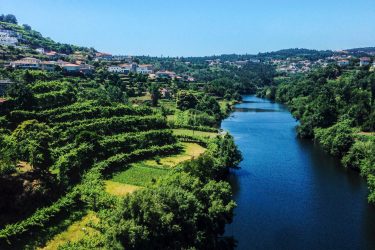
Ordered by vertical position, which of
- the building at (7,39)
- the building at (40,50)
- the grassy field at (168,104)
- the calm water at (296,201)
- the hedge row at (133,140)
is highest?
the building at (7,39)

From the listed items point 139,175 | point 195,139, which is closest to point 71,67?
point 195,139

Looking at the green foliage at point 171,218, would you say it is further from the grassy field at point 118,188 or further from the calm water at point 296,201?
the grassy field at point 118,188

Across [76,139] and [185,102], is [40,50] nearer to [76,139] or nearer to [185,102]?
[185,102]

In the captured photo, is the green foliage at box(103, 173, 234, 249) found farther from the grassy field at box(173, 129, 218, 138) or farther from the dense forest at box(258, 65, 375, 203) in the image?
the grassy field at box(173, 129, 218, 138)

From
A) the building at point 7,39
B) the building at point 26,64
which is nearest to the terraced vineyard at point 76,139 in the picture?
the building at point 26,64

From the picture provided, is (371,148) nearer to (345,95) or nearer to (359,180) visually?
(359,180)

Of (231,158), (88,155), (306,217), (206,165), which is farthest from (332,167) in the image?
(88,155)
